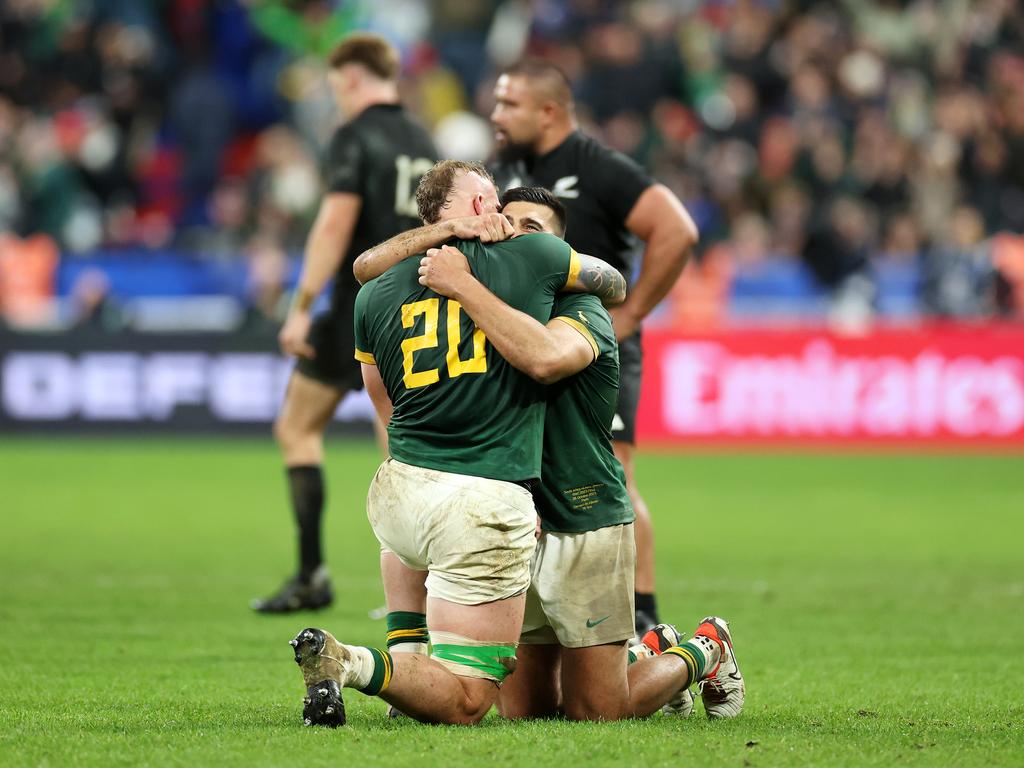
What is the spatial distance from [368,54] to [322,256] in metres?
1.05

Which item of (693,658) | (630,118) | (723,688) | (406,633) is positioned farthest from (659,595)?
(630,118)

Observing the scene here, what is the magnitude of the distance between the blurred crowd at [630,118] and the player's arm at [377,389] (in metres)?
12.4

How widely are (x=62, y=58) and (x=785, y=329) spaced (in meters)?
10.3

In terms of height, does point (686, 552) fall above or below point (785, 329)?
below

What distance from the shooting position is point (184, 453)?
54.6 feet

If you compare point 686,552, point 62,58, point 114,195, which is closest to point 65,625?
point 686,552

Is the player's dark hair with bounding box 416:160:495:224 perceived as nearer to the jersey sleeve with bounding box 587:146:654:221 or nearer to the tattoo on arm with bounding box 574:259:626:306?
the tattoo on arm with bounding box 574:259:626:306

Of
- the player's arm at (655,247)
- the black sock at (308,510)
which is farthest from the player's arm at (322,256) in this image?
the player's arm at (655,247)

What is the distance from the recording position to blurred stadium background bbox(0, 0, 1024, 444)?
16922mm

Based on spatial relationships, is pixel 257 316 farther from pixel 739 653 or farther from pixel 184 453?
pixel 739 653

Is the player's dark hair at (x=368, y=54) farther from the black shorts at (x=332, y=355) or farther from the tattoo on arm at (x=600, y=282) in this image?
the tattoo on arm at (x=600, y=282)

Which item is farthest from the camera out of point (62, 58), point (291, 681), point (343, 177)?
point (62, 58)

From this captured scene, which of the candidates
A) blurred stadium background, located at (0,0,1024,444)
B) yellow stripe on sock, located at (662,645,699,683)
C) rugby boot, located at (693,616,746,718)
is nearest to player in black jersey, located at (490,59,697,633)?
rugby boot, located at (693,616,746,718)

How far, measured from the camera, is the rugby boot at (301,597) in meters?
8.02
